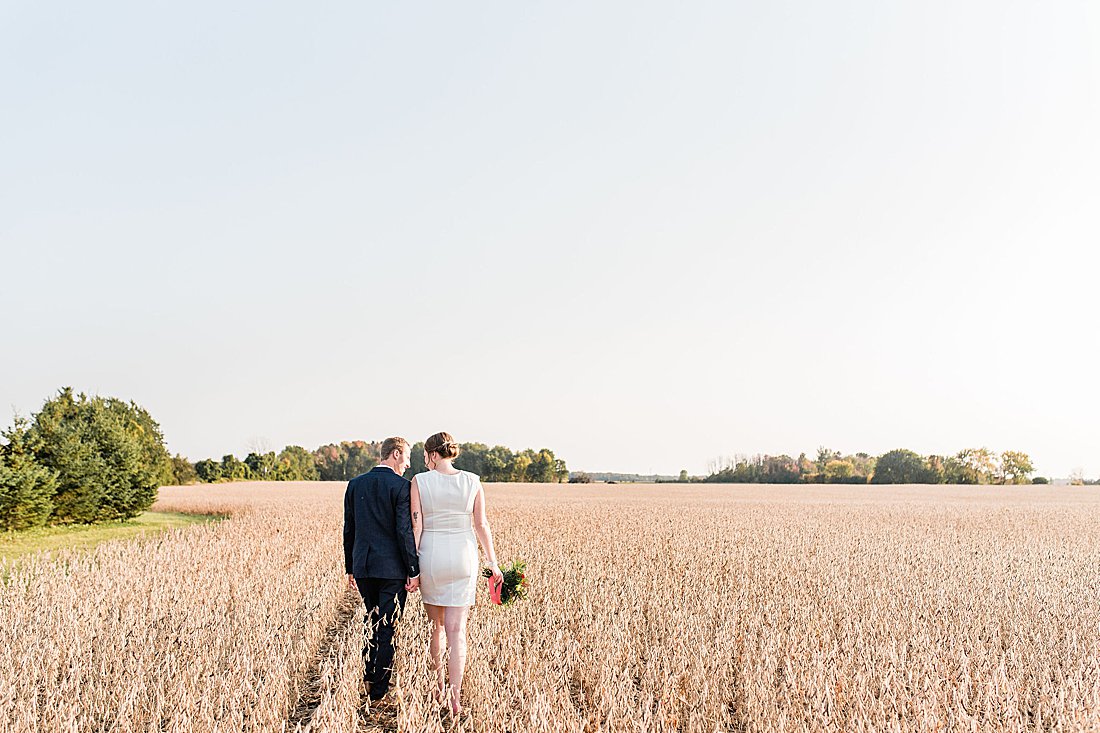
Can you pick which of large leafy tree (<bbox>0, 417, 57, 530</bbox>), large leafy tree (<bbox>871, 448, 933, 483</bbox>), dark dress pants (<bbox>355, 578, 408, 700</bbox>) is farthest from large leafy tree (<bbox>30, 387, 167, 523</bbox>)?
large leafy tree (<bbox>871, 448, 933, 483</bbox>)

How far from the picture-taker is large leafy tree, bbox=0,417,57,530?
17484 mm

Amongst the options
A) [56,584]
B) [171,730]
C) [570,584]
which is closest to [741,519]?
[570,584]

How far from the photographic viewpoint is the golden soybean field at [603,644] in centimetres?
516

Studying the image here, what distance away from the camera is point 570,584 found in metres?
9.63

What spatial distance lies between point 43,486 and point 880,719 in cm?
2072

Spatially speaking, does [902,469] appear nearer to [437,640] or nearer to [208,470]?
[208,470]

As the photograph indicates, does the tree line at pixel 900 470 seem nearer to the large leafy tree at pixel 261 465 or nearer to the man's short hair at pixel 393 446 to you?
the large leafy tree at pixel 261 465

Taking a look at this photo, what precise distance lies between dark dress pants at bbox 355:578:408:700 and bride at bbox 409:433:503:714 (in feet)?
1.29

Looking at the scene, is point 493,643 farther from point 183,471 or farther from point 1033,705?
point 183,471

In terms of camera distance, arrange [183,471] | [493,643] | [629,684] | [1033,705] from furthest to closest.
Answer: [183,471] < [493,643] < [1033,705] < [629,684]

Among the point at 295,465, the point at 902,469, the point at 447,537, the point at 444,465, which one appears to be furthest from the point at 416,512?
the point at 295,465

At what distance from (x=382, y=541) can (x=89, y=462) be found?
19.9m

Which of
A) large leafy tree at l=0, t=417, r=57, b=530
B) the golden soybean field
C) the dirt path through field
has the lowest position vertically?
the dirt path through field

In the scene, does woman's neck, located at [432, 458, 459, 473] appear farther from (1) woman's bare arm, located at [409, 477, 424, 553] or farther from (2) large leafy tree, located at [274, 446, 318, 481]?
(2) large leafy tree, located at [274, 446, 318, 481]
